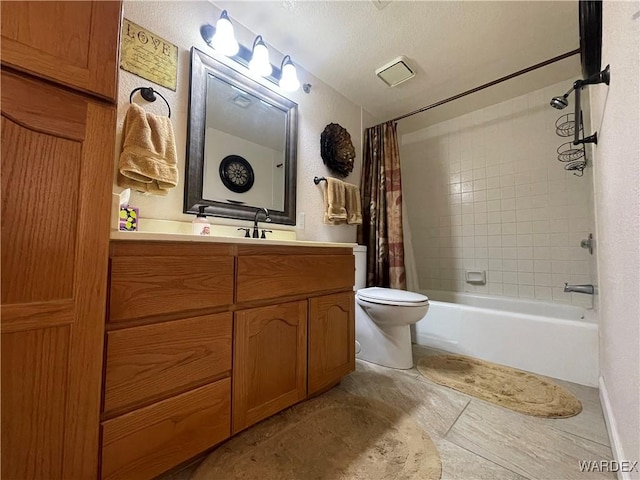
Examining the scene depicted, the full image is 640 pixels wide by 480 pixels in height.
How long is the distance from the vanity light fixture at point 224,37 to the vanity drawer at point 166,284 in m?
1.24

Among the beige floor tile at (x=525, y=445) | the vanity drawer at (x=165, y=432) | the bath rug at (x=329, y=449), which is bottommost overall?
the bath rug at (x=329, y=449)

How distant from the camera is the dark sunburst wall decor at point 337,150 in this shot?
198cm

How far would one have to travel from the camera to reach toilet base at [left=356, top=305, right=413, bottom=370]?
1.58m

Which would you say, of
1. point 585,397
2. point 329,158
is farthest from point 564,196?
point 329,158

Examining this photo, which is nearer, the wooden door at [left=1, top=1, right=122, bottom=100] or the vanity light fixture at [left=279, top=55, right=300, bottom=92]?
the wooden door at [left=1, top=1, right=122, bottom=100]

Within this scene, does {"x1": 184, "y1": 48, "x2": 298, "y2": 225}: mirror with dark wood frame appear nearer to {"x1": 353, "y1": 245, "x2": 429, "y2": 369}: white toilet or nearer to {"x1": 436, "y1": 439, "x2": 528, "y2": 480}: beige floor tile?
{"x1": 353, "y1": 245, "x2": 429, "y2": 369}: white toilet

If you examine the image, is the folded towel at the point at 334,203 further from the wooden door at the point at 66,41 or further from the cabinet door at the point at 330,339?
the wooden door at the point at 66,41

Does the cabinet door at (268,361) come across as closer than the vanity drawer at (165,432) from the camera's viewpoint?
No

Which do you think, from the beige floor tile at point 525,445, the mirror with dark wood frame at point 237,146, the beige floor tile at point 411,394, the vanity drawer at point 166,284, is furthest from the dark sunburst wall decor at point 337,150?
the beige floor tile at point 525,445

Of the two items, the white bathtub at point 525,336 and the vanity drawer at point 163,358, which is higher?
the vanity drawer at point 163,358

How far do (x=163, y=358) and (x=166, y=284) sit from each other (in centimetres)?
21

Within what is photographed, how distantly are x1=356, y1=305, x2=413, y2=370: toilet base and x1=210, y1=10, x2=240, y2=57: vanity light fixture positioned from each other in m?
1.78

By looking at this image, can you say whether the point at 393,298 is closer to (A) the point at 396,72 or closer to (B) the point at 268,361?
(B) the point at 268,361

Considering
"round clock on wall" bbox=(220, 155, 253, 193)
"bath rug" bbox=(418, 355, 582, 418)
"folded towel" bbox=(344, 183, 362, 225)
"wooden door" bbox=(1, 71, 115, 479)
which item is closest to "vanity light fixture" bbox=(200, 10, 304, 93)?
"round clock on wall" bbox=(220, 155, 253, 193)
